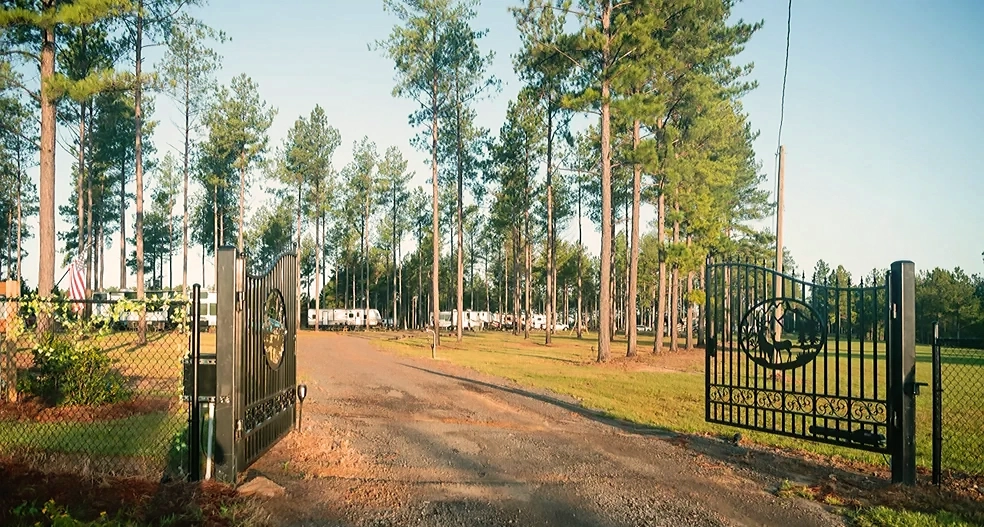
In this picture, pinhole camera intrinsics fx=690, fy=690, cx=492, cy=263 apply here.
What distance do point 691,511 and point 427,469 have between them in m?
2.85

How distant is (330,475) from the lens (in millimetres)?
7141

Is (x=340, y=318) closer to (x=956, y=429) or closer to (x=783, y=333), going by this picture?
(x=956, y=429)

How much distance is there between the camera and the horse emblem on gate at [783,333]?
809 centimetres

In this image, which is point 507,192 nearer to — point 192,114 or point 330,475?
point 192,114

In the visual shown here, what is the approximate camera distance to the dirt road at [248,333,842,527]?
592 centimetres

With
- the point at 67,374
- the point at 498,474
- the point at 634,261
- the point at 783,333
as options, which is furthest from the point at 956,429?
the point at 634,261

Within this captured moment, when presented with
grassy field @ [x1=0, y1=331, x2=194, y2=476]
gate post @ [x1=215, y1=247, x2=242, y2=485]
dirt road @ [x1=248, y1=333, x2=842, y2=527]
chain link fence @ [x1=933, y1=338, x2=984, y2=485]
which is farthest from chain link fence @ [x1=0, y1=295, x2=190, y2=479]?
chain link fence @ [x1=933, y1=338, x2=984, y2=485]

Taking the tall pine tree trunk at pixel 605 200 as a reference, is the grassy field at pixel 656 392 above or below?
below

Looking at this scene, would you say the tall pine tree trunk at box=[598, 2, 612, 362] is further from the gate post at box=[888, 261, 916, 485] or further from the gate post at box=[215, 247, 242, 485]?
the gate post at box=[215, 247, 242, 485]

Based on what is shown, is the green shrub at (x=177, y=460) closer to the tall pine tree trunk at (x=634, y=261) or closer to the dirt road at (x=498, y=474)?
the dirt road at (x=498, y=474)

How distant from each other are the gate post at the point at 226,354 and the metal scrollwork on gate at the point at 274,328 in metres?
0.88

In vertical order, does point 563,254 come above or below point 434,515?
above

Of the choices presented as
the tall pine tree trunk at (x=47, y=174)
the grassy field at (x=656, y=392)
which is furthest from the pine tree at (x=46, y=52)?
the grassy field at (x=656, y=392)

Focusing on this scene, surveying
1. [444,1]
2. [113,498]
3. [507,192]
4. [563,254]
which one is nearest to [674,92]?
[444,1]
